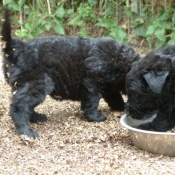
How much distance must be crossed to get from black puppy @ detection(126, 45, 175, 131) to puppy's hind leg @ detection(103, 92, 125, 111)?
0.94m

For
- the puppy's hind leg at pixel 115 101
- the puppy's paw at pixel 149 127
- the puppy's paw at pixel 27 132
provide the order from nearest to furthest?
the puppy's paw at pixel 149 127
the puppy's paw at pixel 27 132
the puppy's hind leg at pixel 115 101

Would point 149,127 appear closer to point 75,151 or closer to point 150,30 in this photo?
point 75,151

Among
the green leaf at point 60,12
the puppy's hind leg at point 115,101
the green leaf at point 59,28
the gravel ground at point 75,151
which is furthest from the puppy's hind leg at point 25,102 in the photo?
the green leaf at point 60,12

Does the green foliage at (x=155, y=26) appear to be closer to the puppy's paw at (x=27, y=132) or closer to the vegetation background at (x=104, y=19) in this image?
the vegetation background at (x=104, y=19)

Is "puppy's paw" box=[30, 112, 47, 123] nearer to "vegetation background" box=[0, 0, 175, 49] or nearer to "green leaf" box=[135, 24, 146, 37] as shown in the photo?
"vegetation background" box=[0, 0, 175, 49]

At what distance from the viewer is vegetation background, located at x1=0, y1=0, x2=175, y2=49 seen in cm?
743

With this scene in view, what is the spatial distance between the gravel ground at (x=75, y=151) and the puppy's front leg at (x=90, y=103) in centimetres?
9

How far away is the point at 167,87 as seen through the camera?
3.61 meters

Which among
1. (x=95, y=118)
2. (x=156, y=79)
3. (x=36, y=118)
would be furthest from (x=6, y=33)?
(x=156, y=79)

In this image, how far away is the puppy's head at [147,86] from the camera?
3.45 m

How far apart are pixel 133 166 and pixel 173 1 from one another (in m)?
4.99

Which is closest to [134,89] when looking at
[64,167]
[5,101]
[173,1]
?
[64,167]

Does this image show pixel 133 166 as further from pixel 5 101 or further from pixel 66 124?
pixel 5 101

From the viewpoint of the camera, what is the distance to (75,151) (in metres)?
3.75
